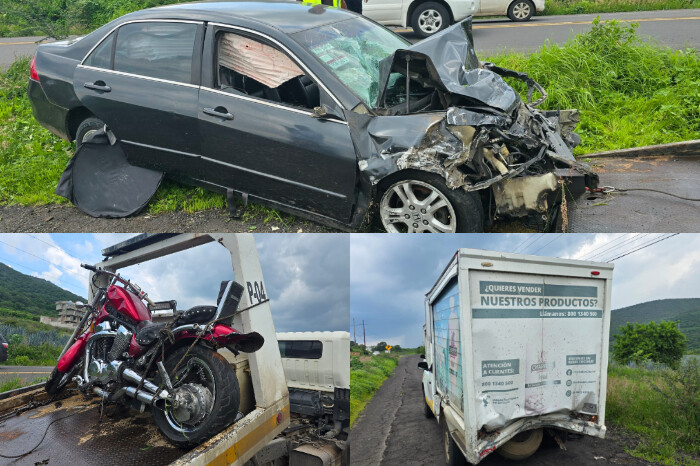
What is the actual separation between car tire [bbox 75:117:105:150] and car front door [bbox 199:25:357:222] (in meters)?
1.34

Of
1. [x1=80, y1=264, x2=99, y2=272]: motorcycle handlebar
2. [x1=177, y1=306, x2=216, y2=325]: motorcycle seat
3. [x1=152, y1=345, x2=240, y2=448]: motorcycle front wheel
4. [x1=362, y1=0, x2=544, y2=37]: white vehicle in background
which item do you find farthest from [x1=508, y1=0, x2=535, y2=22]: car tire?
[x1=152, y1=345, x2=240, y2=448]: motorcycle front wheel

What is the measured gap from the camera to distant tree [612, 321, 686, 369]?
8.13 metres

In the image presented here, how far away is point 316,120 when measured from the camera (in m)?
4.05

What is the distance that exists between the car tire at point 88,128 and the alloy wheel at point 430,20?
827cm

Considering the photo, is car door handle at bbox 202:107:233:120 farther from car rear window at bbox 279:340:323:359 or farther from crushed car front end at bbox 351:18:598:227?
car rear window at bbox 279:340:323:359

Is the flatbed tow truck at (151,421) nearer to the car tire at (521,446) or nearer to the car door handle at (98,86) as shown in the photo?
the car door handle at (98,86)

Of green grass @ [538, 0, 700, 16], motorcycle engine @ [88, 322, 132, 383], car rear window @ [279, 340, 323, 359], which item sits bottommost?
car rear window @ [279, 340, 323, 359]

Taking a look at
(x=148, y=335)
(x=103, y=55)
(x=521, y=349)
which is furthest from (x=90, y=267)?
(x=521, y=349)

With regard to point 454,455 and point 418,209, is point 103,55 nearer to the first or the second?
point 418,209

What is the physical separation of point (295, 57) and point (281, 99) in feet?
2.18

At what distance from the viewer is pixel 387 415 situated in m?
7.97

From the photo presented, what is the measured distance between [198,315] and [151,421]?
969mm

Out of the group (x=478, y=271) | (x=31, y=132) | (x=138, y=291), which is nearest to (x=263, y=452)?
(x=138, y=291)

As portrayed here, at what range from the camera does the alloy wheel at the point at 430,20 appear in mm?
11320
